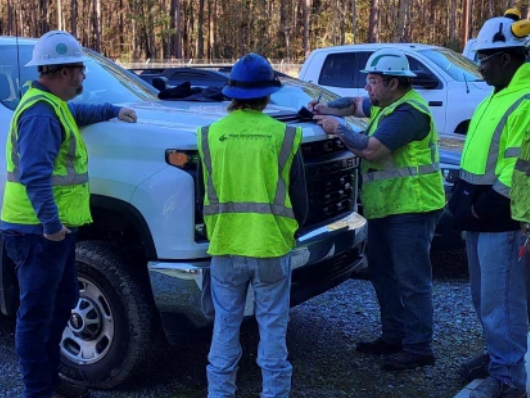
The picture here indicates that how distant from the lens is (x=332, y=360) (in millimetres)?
4746

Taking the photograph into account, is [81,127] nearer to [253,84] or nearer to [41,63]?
[41,63]

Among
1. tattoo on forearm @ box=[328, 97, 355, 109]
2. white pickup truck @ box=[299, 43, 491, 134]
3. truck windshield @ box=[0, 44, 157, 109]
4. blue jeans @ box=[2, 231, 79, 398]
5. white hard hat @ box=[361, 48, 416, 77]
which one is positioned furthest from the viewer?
white pickup truck @ box=[299, 43, 491, 134]

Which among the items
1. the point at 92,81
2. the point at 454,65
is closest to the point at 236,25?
the point at 454,65

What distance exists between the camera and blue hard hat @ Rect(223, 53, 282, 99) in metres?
3.47

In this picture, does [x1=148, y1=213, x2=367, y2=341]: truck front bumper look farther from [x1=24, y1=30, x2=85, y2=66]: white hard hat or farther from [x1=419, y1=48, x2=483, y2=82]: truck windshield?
[x1=419, y1=48, x2=483, y2=82]: truck windshield

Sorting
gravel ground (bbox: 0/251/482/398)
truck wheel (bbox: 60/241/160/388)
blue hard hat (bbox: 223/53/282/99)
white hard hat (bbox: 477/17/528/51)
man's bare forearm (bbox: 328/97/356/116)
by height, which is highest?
white hard hat (bbox: 477/17/528/51)

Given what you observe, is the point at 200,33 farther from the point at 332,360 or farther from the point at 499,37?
the point at 499,37

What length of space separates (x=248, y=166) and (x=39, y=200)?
972 mm

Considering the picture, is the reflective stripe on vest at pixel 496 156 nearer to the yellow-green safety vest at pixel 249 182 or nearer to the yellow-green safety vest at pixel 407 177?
the yellow-green safety vest at pixel 407 177

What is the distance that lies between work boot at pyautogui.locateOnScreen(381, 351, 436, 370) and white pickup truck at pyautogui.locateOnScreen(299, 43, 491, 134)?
641 centimetres

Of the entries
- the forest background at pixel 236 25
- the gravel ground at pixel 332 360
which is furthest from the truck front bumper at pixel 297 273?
the forest background at pixel 236 25

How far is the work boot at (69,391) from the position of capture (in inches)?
159

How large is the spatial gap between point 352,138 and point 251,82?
3.17 ft

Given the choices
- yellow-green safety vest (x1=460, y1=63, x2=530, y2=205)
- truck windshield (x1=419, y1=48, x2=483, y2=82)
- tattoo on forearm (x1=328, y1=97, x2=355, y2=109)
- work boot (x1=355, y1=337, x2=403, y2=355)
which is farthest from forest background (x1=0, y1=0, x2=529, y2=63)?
yellow-green safety vest (x1=460, y1=63, x2=530, y2=205)
